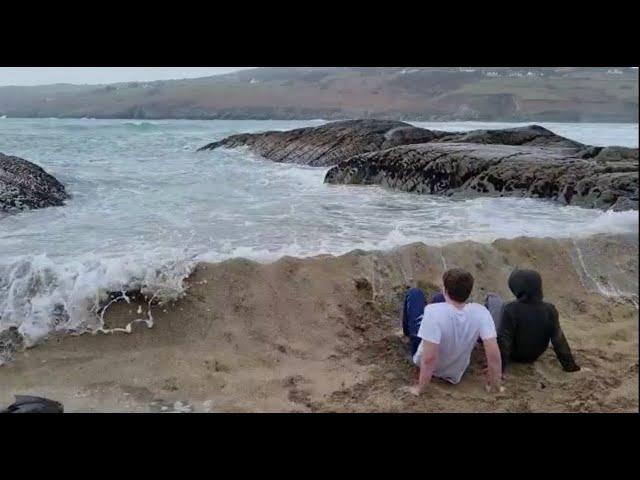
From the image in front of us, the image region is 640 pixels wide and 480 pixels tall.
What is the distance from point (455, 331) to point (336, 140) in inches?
352

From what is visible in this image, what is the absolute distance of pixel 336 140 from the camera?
1177 centimetres

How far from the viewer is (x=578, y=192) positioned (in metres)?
6.70

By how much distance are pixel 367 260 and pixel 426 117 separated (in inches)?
204

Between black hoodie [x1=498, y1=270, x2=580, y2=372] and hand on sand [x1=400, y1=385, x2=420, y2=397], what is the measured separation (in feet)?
1.85

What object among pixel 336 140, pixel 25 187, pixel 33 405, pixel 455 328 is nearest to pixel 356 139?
pixel 336 140

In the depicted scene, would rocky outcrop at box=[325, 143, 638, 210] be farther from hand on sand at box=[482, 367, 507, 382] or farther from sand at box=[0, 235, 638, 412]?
hand on sand at box=[482, 367, 507, 382]

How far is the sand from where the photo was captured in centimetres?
319

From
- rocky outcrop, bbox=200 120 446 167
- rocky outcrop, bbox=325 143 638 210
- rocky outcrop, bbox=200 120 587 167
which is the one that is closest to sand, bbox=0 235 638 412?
rocky outcrop, bbox=325 143 638 210

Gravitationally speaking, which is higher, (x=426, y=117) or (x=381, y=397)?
(x=426, y=117)

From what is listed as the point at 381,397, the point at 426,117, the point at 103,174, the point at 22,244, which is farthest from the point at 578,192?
the point at 103,174

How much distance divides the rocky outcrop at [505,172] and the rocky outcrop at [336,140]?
1982 mm

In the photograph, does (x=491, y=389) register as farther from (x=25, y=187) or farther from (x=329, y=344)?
(x=25, y=187)
